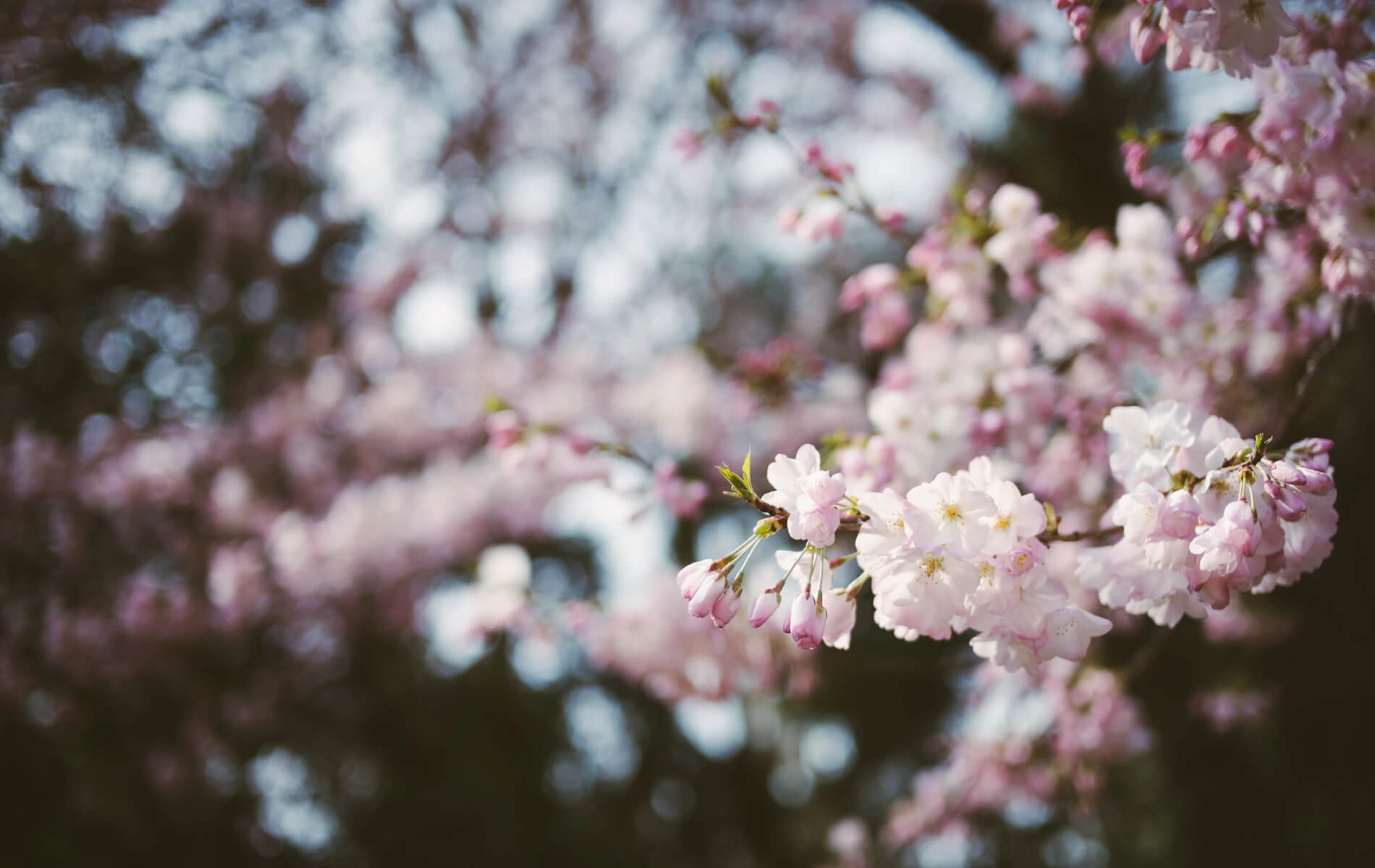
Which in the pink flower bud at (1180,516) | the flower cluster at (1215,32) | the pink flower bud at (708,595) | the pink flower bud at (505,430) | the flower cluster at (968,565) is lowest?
the pink flower bud at (505,430)

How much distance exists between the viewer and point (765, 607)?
1046mm

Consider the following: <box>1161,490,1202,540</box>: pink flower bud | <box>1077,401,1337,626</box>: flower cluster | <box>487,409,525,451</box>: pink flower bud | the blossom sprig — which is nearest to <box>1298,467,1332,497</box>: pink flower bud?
<box>1077,401,1337,626</box>: flower cluster

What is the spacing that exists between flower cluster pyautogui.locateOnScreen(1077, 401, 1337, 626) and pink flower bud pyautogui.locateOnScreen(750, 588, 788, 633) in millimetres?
437

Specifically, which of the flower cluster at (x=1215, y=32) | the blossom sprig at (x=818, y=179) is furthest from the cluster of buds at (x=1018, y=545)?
the blossom sprig at (x=818, y=179)

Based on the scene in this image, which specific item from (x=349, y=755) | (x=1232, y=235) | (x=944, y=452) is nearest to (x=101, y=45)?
(x=944, y=452)

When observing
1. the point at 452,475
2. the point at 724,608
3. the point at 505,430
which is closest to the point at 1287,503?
the point at 724,608

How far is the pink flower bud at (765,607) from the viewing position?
1.04 m

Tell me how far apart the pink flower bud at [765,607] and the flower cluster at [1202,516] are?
44 centimetres

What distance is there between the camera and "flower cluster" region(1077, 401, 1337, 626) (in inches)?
36.0

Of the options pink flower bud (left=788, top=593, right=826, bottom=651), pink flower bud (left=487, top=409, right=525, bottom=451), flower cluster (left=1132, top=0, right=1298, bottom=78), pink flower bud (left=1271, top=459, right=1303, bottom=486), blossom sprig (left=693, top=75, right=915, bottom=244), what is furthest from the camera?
pink flower bud (left=487, top=409, right=525, bottom=451)

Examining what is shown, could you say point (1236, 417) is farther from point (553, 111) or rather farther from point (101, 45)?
point (553, 111)

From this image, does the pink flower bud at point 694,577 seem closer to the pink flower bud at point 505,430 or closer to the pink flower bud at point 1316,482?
the pink flower bud at point 1316,482

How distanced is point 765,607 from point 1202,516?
55 centimetres

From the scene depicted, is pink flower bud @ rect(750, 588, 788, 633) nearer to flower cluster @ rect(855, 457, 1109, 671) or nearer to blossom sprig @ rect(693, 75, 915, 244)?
flower cluster @ rect(855, 457, 1109, 671)
